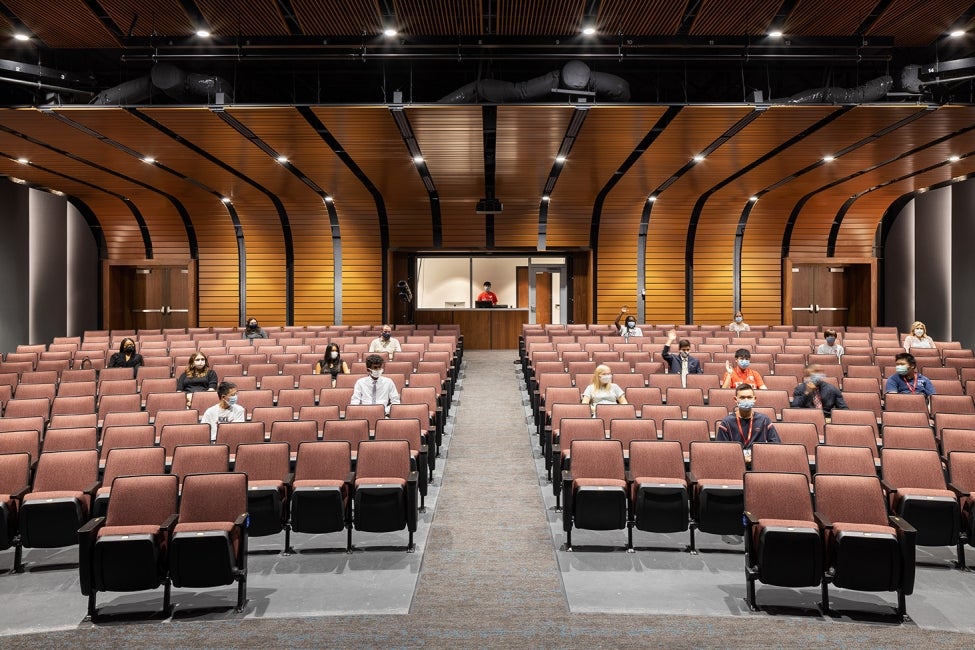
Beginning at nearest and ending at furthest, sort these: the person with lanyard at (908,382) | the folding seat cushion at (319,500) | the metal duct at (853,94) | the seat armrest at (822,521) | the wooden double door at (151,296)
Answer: the seat armrest at (822,521)
the folding seat cushion at (319,500)
the person with lanyard at (908,382)
the metal duct at (853,94)
the wooden double door at (151,296)

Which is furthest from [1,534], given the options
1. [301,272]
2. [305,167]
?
[301,272]

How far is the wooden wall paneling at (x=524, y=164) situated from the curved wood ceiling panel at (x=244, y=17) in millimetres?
3070

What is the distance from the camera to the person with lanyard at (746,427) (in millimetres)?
5371

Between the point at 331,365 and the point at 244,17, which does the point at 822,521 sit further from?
the point at 244,17

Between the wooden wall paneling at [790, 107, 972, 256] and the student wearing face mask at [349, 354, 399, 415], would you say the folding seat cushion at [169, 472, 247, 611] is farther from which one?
the wooden wall paneling at [790, 107, 972, 256]

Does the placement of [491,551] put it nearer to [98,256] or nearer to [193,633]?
[193,633]

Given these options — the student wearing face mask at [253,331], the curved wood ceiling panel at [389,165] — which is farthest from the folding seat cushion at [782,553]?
the student wearing face mask at [253,331]

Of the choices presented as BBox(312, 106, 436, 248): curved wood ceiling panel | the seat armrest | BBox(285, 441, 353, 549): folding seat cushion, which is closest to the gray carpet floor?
the seat armrest

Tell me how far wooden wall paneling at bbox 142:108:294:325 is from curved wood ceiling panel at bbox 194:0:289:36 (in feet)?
3.67

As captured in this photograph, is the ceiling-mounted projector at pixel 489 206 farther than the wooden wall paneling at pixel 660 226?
Yes

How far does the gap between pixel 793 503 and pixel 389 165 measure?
969 cm

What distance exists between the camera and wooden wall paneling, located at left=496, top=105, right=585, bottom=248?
9281 millimetres

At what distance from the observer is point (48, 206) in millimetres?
15586

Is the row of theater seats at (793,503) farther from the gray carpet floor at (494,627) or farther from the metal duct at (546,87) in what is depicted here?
the metal duct at (546,87)
